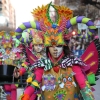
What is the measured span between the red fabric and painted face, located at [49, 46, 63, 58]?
0.28m

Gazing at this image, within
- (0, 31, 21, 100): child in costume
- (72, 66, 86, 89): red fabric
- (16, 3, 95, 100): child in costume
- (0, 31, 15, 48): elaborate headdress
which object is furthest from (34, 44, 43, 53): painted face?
(72, 66, 86, 89): red fabric

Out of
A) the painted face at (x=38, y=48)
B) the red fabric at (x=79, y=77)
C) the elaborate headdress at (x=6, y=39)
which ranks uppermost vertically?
the elaborate headdress at (x=6, y=39)

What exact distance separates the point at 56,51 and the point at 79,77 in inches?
18.6

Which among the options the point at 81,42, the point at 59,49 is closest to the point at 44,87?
the point at 59,49

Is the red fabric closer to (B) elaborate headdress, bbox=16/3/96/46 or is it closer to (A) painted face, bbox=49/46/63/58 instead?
(A) painted face, bbox=49/46/63/58

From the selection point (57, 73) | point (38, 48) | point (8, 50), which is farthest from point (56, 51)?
point (8, 50)

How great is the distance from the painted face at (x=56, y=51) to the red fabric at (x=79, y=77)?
0.91 feet

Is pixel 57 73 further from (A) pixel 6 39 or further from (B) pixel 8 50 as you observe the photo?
(A) pixel 6 39

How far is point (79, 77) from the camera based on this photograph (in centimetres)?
465

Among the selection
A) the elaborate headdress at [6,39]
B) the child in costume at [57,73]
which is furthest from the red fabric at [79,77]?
the elaborate headdress at [6,39]

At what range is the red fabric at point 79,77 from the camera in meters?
4.60

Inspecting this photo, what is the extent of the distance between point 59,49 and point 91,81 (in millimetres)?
726

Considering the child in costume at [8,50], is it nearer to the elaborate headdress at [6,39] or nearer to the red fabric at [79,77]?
the elaborate headdress at [6,39]

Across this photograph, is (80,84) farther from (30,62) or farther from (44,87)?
(30,62)
